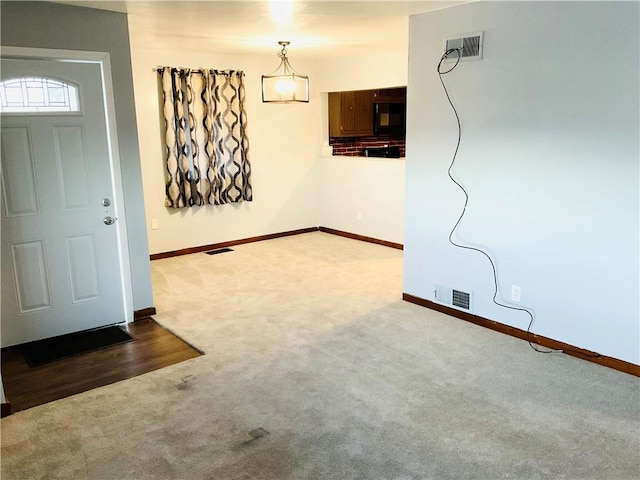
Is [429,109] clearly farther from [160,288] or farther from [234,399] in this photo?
[160,288]

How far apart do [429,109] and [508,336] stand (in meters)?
1.88

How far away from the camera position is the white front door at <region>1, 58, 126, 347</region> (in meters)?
3.57

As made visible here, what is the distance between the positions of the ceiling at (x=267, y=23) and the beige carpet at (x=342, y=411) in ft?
7.89

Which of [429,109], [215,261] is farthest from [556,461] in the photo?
[215,261]

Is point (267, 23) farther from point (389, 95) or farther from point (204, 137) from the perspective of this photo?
point (389, 95)

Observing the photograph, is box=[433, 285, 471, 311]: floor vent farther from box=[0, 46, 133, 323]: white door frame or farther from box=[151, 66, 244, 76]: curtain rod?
box=[151, 66, 244, 76]: curtain rod

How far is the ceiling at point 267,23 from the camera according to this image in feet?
11.8

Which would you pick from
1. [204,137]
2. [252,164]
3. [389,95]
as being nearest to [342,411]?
[204,137]

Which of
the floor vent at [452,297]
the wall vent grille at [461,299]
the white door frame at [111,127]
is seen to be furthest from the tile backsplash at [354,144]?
the white door frame at [111,127]

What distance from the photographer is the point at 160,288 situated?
501 centimetres

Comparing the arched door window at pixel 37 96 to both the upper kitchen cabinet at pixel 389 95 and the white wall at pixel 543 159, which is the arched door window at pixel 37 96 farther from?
the upper kitchen cabinet at pixel 389 95

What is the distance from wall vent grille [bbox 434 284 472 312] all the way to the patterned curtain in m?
3.32

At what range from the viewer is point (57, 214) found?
12.4 feet

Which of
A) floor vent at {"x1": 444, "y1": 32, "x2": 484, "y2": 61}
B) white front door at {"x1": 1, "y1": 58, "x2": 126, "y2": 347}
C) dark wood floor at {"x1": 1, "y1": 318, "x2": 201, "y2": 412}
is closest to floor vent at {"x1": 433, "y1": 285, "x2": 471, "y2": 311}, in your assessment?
floor vent at {"x1": 444, "y1": 32, "x2": 484, "y2": 61}
